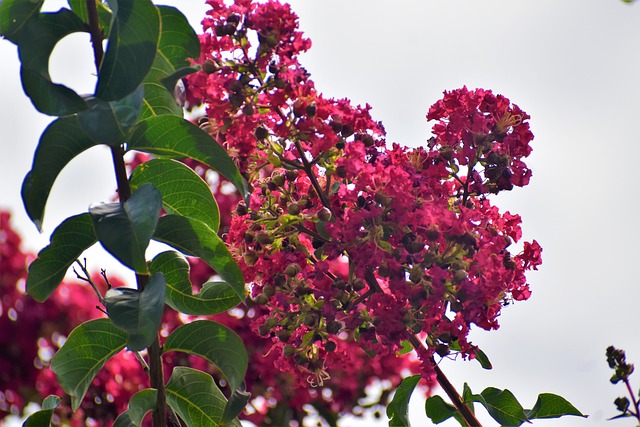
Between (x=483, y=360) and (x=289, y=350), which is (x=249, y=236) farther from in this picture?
(x=483, y=360)

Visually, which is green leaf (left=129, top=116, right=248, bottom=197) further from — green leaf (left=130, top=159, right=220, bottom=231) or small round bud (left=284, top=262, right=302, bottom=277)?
small round bud (left=284, top=262, right=302, bottom=277)

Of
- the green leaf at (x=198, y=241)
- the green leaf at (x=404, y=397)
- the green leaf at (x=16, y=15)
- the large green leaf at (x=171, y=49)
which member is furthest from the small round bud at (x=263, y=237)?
the green leaf at (x=16, y=15)

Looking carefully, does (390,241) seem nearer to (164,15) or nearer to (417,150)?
(417,150)

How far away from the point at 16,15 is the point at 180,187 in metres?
0.33

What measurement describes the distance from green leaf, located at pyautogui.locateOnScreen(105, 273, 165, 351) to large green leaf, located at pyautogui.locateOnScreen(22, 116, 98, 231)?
165 mm

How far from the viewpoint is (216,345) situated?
1432 millimetres

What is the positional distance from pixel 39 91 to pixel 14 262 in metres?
3.28

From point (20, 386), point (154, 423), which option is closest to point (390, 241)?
point (154, 423)

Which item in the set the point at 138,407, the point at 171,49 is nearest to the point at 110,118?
the point at 171,49

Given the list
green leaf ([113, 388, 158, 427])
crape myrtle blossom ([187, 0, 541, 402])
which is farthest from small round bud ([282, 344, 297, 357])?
green leaf ([113, 388, 158, 427])

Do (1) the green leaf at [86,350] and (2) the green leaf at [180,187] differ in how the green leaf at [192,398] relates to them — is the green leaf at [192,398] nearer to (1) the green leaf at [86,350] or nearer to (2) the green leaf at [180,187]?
(1) the green leaf at [86,350]

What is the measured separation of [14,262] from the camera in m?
4.32

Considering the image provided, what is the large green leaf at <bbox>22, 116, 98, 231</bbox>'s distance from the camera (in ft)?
4.15

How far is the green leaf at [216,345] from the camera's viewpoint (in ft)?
4.59
